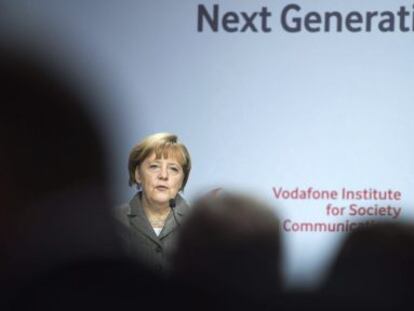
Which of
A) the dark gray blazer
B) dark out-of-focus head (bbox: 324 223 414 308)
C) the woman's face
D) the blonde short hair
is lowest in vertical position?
dark out-of-focus head (bbox: 324 223 414 308)

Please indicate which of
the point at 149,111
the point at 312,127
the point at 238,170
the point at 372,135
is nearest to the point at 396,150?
the point at 372,135

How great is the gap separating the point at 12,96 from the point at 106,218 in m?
0.48

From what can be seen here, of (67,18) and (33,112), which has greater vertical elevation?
(67,18)

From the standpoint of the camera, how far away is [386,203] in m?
2.48

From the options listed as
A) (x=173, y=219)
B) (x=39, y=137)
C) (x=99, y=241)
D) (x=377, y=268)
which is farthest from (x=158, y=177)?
(x=377, y=268)

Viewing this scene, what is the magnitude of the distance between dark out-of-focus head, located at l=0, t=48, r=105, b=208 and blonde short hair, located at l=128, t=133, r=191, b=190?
11 centimetres

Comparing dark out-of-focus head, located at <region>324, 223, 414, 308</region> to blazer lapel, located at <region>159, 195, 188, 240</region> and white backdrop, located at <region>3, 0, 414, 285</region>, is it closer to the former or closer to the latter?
white backdrop, located at <region>3, 0, 414, 285</region>

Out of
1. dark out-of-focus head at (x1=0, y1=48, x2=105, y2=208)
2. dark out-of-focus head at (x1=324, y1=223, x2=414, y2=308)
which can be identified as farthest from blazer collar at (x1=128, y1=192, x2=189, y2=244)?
dark out-of-focus head at (x1=324, y1=223, x2=414, y2=308)

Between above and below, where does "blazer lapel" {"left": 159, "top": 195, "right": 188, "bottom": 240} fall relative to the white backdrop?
below

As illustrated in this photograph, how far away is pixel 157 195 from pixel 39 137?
1.36 ft

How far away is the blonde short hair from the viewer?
8.32ft

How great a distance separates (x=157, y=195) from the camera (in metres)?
2.54

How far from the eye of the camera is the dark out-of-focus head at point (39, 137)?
2588mm

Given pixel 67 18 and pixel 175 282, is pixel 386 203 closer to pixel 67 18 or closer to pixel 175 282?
pixel 175 282
